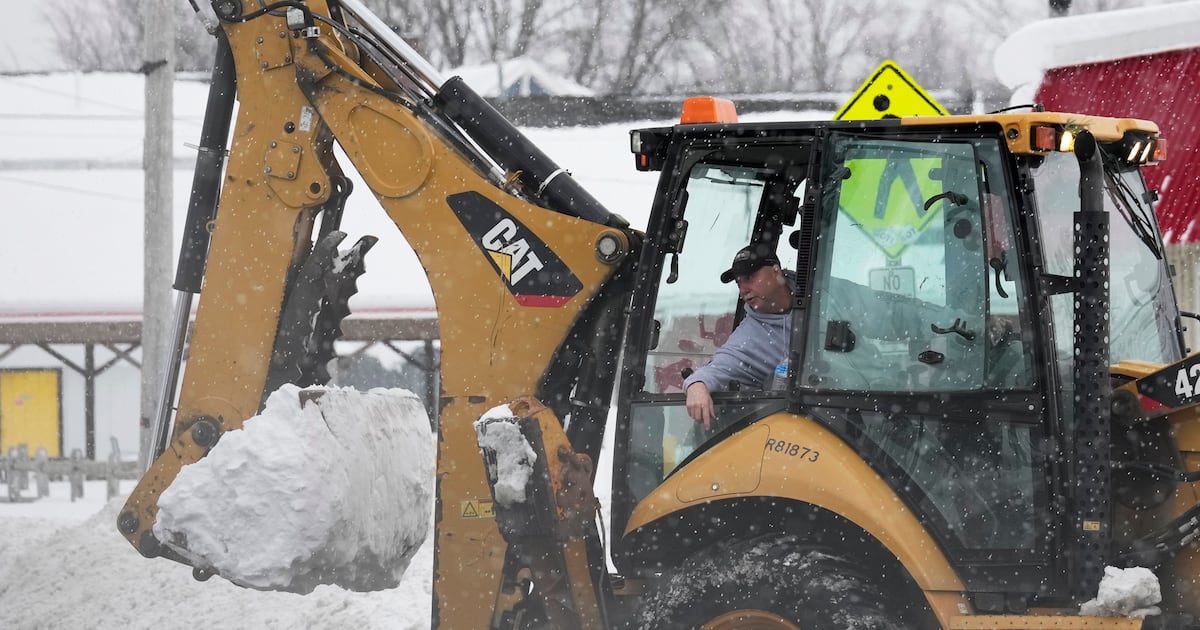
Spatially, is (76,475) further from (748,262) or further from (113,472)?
(748,262)

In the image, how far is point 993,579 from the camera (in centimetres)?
410

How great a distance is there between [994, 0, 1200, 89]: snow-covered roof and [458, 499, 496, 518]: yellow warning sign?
22.9 feet

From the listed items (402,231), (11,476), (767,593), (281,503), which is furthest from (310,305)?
(11,476)

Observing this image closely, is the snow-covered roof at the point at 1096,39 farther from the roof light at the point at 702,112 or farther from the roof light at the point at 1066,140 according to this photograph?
the roof light at the point at 1066,140

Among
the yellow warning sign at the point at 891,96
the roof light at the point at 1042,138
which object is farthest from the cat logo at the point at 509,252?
the yellow warning sign at the point at 891,96

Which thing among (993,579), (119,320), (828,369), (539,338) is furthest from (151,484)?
(119,320)

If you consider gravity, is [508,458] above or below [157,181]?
below

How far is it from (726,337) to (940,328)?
1.07 metres

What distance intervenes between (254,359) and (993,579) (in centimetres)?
284

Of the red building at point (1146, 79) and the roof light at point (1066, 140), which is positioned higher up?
the red building at point (1146, 79)

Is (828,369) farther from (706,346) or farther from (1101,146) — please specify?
(1101,146)

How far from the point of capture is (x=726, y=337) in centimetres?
510

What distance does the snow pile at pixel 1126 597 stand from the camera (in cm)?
390

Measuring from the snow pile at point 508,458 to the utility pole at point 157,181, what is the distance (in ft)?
24.0
